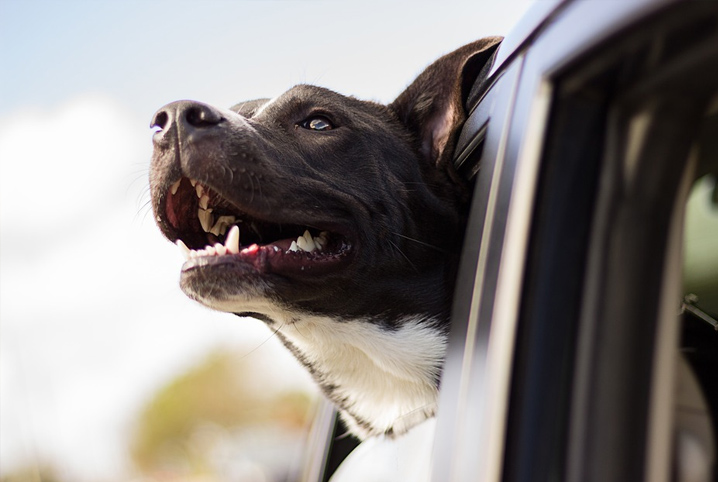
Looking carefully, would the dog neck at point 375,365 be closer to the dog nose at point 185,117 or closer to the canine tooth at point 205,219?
the canine tooth at point 205,219

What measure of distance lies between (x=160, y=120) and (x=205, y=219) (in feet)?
1.23

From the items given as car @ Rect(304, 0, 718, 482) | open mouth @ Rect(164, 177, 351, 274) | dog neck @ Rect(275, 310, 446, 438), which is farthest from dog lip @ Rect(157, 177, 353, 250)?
car @ Rect(304, 0, 718, 482)

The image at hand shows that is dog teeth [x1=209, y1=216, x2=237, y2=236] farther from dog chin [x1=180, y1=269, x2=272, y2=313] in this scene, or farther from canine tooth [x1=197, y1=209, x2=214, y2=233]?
dog chin [x1=180, y1=269, x2=272, y2=313]

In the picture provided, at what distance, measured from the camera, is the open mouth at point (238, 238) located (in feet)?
7.63

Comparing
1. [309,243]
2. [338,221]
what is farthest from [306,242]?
[338,221]

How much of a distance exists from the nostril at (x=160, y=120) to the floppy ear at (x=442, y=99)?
0.84 meters

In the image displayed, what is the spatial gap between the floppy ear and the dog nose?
2.33ft

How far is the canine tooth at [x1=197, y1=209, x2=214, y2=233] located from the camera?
2.46m

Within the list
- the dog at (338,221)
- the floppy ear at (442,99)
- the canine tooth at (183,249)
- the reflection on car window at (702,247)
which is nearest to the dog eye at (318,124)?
the dog at (338,221)

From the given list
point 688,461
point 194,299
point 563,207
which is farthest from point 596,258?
point 194,299

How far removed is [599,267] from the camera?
111cm

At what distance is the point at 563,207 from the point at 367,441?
5.05 feet

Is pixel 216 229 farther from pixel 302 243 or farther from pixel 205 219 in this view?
pixel 302 243

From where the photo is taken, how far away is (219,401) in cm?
6009
